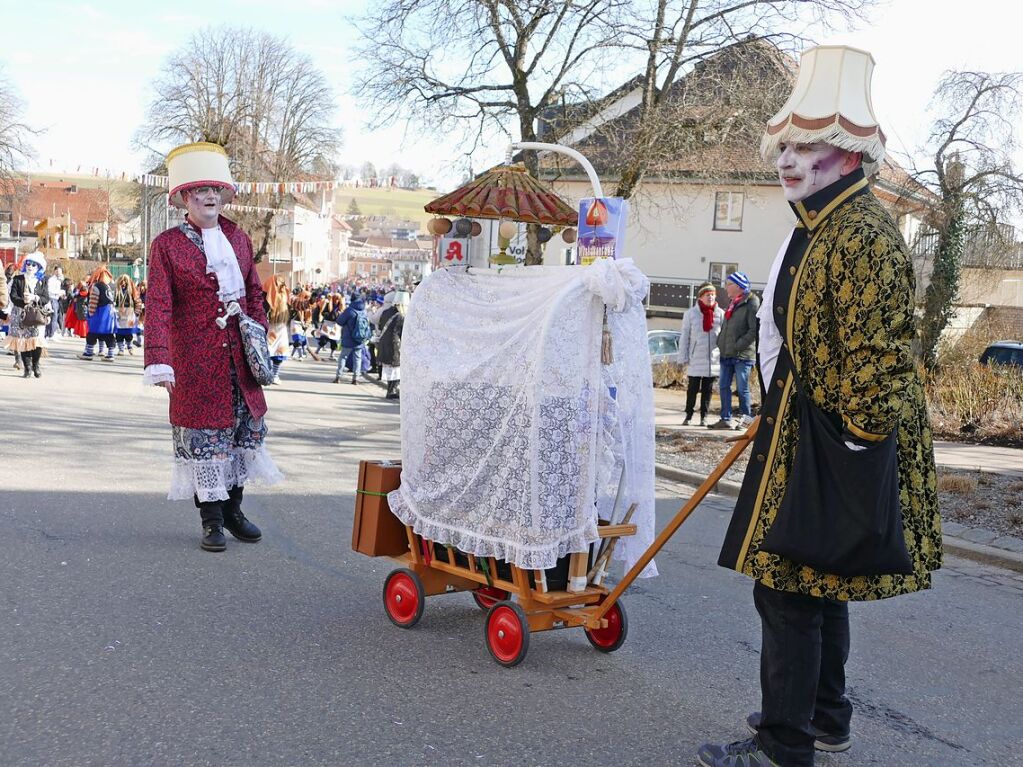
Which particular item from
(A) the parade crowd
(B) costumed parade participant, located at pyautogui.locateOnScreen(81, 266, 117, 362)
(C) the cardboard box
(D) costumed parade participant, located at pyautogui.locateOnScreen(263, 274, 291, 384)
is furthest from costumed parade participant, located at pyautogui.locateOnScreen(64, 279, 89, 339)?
(C) the cardboard box

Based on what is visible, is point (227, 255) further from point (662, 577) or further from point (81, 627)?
point (662, 577)

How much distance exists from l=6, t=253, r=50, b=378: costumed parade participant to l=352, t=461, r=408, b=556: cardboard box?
39.8ft

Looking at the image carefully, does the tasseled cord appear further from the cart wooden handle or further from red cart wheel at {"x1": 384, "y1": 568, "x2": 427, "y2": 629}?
red cart wheel at {"x1": 384, "y1": 568, "x2": 427, "y2": 629}

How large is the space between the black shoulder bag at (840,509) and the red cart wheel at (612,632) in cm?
151

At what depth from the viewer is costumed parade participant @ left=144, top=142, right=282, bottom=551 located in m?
5.84

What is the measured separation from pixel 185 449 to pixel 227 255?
114 cm

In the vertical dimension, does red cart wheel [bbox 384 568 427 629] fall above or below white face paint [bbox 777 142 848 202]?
below

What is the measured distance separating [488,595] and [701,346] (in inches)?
342

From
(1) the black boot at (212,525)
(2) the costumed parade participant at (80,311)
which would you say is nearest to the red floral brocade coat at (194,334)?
(1) the black boot at (212,525)

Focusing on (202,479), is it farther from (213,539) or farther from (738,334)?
(738,334)

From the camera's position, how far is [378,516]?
4.84 m

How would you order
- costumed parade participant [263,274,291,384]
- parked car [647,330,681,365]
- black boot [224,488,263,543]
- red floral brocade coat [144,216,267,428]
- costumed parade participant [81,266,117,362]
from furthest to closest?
parked car [647,330,681,365] < costumed parade participant [81,266,117,362] < costumed parade participant [263,274,291,384] < black boot [224,488,263,543] < red floral brocade coat [144,216,267,428]

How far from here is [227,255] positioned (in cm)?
602

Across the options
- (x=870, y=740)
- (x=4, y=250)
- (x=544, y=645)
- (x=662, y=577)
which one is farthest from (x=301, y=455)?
(x=4, y=250)
